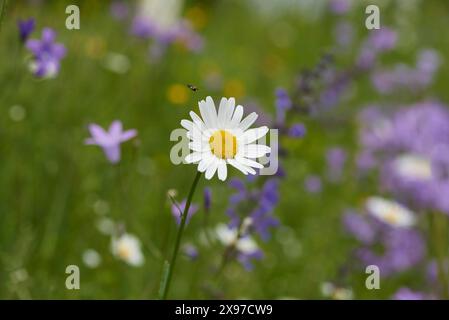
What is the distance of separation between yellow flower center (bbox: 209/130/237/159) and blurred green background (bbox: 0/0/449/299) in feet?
1.22

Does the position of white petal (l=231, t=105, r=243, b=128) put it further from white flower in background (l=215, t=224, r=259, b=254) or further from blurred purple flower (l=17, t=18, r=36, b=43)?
white flower in background (l=215, t=224, r=259, b=254)

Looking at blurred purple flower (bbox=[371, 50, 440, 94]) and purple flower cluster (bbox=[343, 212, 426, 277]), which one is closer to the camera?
purple flower cluster (bbox=[343, 212, 426, 277])

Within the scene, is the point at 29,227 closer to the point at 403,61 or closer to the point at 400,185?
the point at 400,185

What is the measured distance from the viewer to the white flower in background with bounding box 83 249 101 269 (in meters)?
2.21

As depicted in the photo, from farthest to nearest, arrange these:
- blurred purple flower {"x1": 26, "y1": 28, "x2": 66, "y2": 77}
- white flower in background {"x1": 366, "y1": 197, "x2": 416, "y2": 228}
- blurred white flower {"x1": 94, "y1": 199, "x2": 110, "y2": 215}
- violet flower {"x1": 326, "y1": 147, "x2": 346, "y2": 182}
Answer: violet flower {"x1": 326, "y1": 147, "x2": 346, "y2": 182} < white flower in background {"x1": 366, "y1": 197, "x2": 416, "y2": 228} < blurred white flower {"x1": 94, "y1": 199, "x2": 110, "y2": 215} < blurred purple flower {"x1": 26, "y1": 28, "x2": 66, "y2": 77}

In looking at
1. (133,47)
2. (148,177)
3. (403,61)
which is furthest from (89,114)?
(403,61)

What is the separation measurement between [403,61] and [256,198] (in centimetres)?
482

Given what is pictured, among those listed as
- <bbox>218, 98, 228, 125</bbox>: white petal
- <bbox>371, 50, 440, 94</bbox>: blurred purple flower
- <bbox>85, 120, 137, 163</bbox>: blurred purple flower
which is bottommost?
<bbox>218, 98, 228, 125</bbox>: white petal

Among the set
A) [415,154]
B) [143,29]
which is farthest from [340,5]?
[415,154]

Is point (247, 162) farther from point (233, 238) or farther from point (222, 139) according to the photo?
point (233, 238)

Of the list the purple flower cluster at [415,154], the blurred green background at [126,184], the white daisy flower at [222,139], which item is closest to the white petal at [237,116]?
the white daisy flower at [222,139]

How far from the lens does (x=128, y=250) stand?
2188 mm

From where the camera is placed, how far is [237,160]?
1193mm

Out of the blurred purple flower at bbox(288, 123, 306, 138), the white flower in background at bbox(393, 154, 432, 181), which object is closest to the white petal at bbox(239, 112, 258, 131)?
the blurred purple flower at bbox(288, 123, 306, 138)
